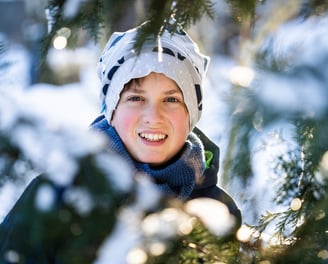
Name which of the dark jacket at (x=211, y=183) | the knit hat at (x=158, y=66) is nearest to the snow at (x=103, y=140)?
the knit hat at (x=158, y=66)

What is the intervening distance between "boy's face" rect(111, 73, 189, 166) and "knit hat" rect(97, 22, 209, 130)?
33 millimetres

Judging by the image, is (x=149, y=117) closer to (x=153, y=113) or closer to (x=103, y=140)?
(x=153, y=113)

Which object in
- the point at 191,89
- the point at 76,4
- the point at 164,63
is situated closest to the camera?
the point at 76,4

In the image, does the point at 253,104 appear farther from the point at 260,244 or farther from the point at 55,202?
the point at 260,244

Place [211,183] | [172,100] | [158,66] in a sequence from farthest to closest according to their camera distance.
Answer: [211,183] < [172,100] < [158,66]

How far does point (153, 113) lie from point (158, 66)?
0.44ft

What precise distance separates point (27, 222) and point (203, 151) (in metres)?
1.42

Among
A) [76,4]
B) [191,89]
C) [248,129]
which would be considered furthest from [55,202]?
[191,89]

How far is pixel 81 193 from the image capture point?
80cm

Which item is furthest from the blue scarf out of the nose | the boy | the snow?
the snow

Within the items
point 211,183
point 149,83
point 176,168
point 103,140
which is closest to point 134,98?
point 149,83

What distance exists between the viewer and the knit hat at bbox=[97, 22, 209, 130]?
1.90 m

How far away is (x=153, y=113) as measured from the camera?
1954 mm

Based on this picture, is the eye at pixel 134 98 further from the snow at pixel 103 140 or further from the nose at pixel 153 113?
the snow at pixel 103 140
